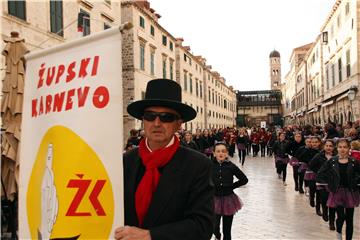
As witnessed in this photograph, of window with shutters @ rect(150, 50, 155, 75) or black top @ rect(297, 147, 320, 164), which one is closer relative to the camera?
black top @ rect(297, 147, 320, 164)

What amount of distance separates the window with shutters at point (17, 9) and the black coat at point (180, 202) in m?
12.7

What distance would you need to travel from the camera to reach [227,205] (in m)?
6.12

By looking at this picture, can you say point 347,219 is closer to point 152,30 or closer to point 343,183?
point 343,183

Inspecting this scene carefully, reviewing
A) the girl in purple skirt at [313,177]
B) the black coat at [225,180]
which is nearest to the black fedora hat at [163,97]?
the black coat at [225,180]

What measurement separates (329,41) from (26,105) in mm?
32547

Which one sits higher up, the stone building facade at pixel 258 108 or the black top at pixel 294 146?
the stone building facade at pixel 258 108

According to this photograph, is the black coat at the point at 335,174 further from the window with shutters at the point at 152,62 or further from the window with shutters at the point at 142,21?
the window with shutters at the point at 152,62

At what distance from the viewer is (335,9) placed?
27.6m

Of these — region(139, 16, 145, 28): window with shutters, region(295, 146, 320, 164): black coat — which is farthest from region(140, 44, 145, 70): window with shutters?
region(295, 146, 320, 164): black coat

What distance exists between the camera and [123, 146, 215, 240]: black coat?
209 centimetres

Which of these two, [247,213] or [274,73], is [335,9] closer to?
[247,213]

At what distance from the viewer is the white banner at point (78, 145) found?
5.96ft

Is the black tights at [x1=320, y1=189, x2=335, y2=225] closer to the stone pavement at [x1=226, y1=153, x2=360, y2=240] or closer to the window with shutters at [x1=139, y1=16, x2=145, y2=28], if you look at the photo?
the stone pavement at [x1=226, y1=153, x2=360, y2=240]

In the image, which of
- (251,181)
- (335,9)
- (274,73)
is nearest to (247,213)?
(251,181)
